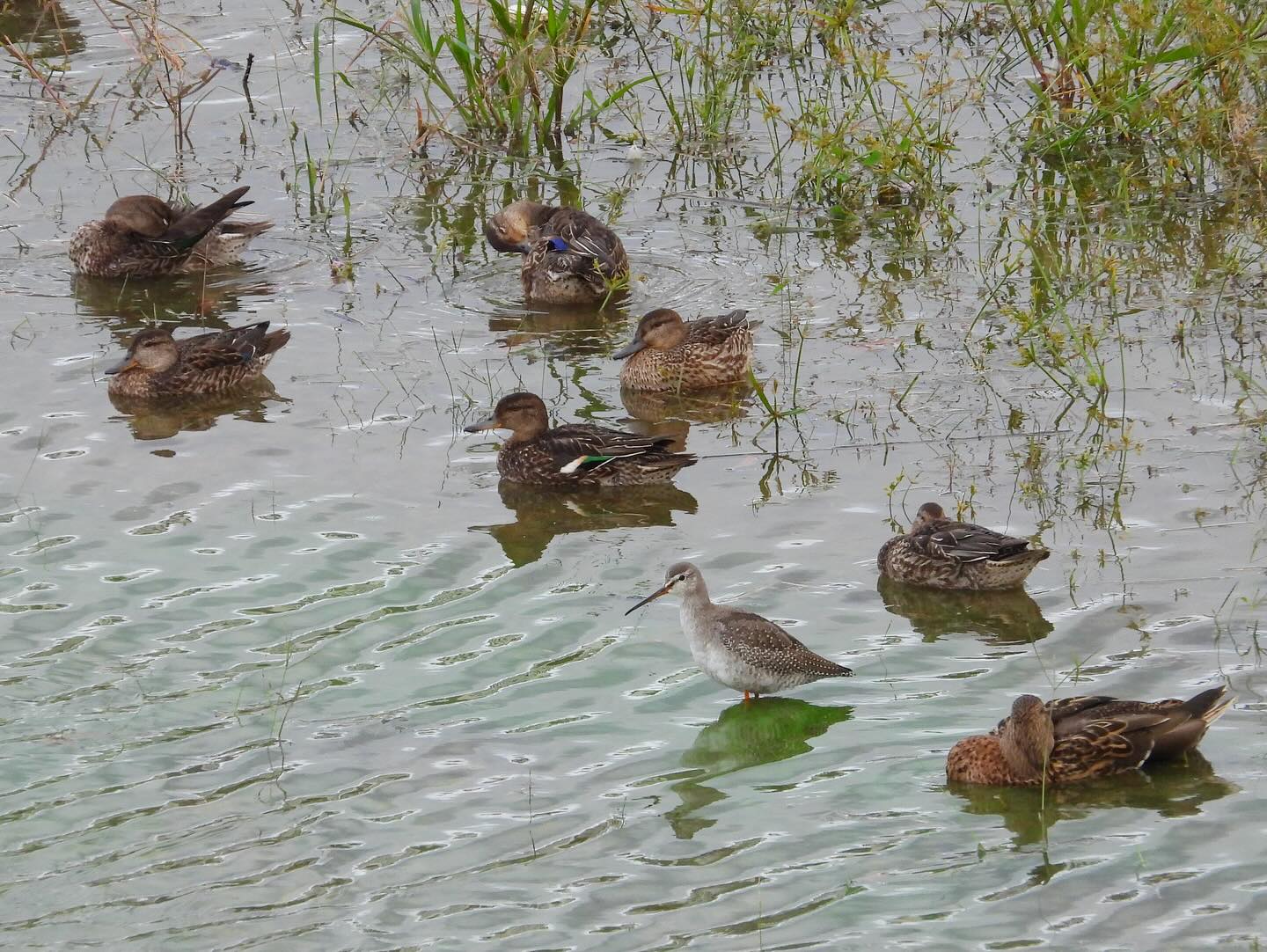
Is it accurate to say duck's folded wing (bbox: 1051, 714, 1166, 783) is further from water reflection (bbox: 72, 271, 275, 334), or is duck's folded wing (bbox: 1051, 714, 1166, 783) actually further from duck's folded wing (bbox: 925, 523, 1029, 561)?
water reflection (bbox: 72, 271, 275, 334)

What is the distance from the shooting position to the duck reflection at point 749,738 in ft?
25.4

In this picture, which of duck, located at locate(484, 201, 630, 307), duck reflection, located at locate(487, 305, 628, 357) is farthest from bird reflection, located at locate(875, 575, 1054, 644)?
duck, located at locate(484, 201, 630, 307)

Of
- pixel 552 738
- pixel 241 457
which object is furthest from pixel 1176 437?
pixel 241 457

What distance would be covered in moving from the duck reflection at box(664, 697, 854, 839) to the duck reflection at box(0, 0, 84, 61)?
1147 centimetres

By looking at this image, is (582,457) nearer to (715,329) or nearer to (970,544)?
(715,329)

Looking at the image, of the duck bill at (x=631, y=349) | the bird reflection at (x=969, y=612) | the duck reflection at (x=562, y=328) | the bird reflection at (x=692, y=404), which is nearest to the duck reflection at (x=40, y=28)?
the duck reflection at (x=562, y=328)

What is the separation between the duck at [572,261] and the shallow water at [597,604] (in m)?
0.22

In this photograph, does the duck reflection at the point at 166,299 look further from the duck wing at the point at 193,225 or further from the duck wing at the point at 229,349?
the duck wing at the point at 229,349

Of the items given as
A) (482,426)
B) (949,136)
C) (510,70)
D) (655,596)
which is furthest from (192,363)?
(949,136)

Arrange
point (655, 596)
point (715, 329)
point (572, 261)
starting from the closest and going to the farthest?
point (655, 596), point (715, 329), point (572, 261)

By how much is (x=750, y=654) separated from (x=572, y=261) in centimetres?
538

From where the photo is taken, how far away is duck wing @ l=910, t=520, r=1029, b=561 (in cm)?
911

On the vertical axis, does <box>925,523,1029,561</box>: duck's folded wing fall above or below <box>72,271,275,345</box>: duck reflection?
below

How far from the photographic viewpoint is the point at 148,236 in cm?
1380
